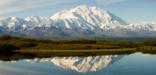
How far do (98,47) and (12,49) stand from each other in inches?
1239

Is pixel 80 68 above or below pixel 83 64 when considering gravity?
above

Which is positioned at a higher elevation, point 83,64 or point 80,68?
point 80,68

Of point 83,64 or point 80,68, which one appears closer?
point 80,68

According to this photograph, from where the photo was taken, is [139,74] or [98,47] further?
[98,47]

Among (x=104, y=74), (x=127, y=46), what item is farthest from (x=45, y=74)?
(x=127, y=46)

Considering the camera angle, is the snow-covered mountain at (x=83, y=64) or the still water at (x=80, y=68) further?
the snow-covered mountain at (x=83, y=64)

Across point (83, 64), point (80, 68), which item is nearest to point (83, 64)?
point (83, 64)

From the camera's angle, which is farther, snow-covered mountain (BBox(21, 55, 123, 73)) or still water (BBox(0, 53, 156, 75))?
snow-covered mountain (BBox(21, 55, 123, 73))

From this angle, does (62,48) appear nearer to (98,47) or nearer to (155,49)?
(98,47)

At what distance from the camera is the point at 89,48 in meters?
132

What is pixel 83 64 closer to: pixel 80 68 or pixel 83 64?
pixel 83 64

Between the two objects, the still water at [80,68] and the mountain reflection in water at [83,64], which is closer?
the still water at [80,68]

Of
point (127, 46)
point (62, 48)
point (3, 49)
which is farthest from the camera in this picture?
point (127, 46)

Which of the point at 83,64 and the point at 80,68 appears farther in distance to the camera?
the point at 83,64
